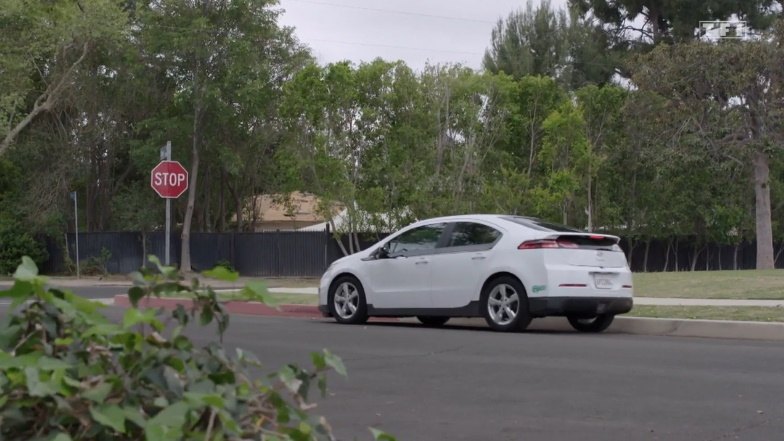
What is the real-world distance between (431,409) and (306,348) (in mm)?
4106

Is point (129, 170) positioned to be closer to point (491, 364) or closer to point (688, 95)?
point (688, 95)

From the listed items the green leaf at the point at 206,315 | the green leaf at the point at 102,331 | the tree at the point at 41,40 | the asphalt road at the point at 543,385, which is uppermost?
the tree at the point at 41,40

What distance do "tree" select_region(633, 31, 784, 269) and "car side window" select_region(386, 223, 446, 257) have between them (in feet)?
63.0

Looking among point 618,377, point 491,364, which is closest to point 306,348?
point 491,364

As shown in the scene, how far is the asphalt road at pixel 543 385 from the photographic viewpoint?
743cm

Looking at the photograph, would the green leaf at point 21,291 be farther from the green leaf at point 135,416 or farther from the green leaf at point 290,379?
the green leaf at point 290,379

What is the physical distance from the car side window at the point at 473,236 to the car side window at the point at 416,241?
0.24 metres

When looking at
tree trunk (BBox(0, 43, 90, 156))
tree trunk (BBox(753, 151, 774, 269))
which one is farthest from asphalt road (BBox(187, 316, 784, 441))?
tree trunk (BBox(0, 43, 90, 156))

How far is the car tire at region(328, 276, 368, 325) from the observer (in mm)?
14992

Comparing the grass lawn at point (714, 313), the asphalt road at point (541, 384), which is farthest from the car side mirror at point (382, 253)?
the grass lawn at point (714, 313)

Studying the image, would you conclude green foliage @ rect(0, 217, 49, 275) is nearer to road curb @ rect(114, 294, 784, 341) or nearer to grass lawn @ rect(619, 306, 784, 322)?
road curb @ rect(114, 294, 784, 341)

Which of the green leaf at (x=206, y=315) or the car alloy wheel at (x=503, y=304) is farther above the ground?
the green leaf at (x=206, y=315)

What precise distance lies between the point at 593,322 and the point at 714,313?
161 centimetres

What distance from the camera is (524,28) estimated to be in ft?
151
